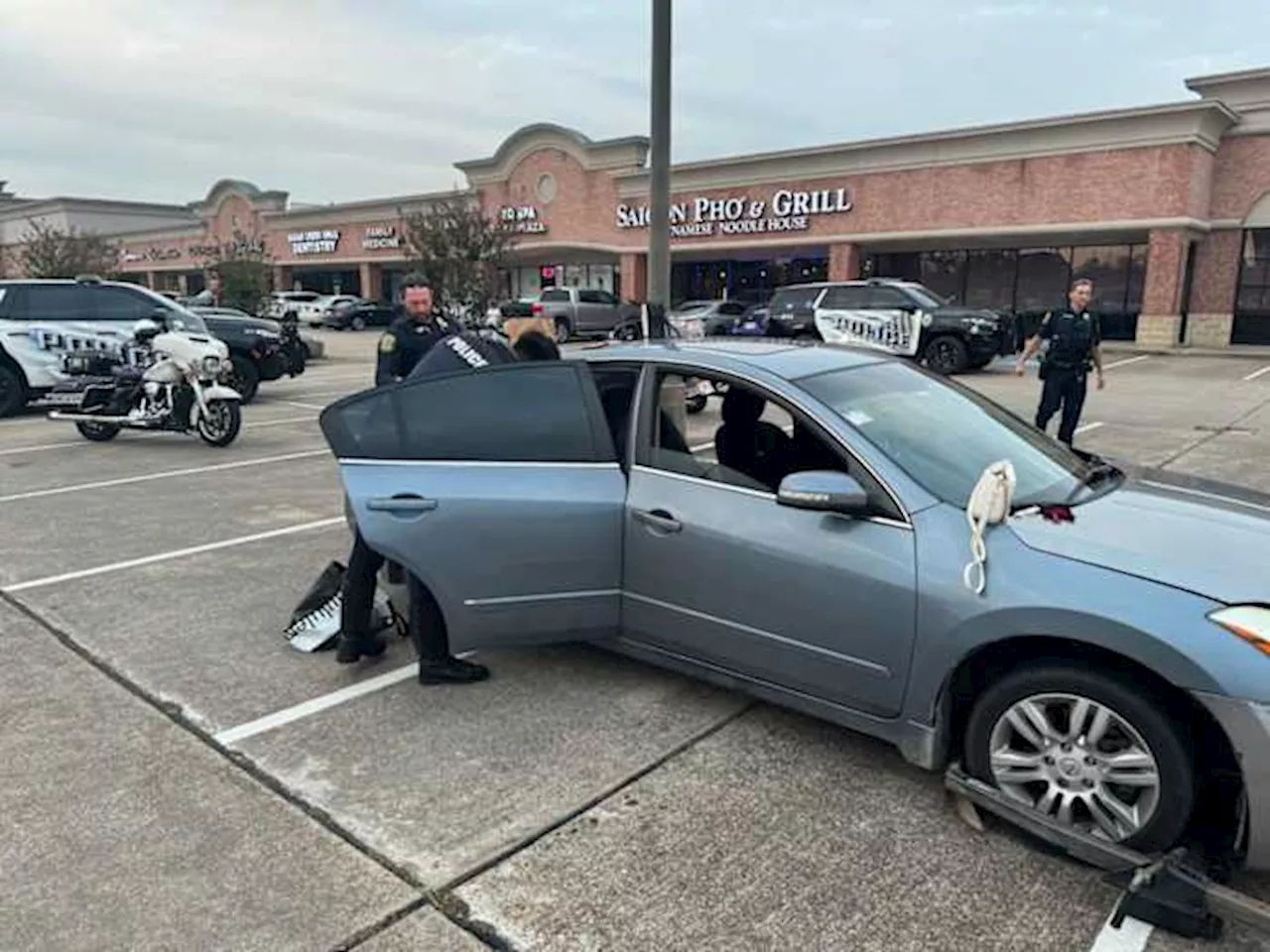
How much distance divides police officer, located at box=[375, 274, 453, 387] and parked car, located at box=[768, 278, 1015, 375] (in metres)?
13.5

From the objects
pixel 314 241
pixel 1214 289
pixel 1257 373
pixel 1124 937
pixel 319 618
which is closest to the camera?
pixel 1124 937

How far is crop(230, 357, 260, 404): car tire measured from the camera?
14.5m

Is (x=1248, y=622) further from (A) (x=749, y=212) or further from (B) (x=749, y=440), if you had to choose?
(A) (x=749, y=212)

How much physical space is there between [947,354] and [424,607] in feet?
54.0

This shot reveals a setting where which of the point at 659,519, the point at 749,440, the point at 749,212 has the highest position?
the point at 749,212

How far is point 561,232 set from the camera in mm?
37406

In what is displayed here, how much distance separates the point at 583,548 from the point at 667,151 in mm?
7111

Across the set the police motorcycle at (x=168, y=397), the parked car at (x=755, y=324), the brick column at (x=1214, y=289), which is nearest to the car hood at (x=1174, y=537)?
the police motorcycle at (x=168, y=397)

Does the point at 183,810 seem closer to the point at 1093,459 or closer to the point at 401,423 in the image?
the point at 401,423

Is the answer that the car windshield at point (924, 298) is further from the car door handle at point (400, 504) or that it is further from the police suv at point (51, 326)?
the car door handle at point (400, 504)

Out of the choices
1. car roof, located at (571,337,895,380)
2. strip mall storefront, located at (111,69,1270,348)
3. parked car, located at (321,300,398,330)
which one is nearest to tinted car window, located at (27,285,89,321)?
car roof, located at (571,337,895,380)

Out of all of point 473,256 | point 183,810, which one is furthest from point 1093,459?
point 473,256

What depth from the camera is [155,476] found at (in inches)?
345

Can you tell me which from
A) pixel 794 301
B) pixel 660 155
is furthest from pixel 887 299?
pixel 660 155
